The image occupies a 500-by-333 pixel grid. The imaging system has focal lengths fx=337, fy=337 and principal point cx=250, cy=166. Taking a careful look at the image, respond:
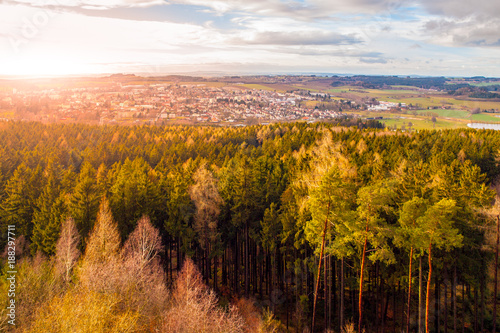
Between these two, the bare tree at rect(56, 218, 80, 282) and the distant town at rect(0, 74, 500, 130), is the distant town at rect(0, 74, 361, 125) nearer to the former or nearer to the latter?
the distant town at rect(0, 74, 500, 130)

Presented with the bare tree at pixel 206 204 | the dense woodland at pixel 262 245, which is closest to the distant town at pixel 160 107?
the dense woodland at pixel 262 245

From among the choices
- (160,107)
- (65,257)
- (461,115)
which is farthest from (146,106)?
(461,115)

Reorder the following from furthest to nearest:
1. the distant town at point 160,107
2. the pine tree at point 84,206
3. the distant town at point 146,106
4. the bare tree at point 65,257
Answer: the distant town at point 160,107, the distant town at point 146,106, the pine tree at point 84,206, the bare tree at point 65,257

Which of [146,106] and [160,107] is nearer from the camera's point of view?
[146,106]

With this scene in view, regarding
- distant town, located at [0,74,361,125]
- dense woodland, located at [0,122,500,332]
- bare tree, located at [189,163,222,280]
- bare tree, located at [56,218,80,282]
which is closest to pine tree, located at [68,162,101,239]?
dense woodland, located at [0,122,500,332]

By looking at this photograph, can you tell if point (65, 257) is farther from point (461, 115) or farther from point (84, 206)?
point (461, 115)

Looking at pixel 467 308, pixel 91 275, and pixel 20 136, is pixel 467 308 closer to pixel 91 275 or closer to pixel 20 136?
pixel 91 275

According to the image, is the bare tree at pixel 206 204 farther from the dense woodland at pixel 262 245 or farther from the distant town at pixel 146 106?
the distant town at pixel 146 106

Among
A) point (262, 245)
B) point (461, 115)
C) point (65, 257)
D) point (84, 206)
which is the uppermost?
point (461, 115)

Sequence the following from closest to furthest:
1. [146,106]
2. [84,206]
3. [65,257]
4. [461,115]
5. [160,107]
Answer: [65,257]
[84,206]
[146,106]
[160,107]
[461,115]
